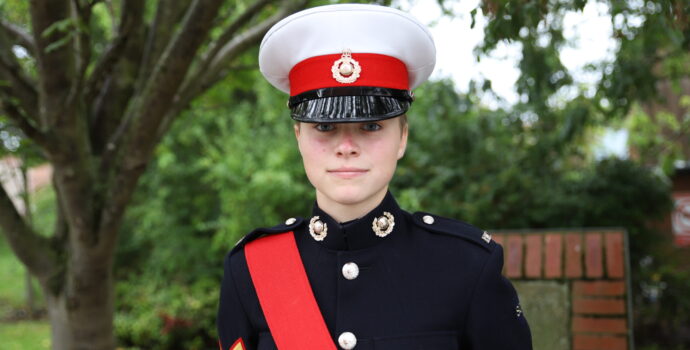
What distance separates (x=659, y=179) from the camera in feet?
20.0

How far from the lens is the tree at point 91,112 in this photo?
274 centimetres

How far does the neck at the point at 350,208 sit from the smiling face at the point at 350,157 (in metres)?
0.03

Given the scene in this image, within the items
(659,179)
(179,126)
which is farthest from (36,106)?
(659,179)

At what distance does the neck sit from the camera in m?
1.55

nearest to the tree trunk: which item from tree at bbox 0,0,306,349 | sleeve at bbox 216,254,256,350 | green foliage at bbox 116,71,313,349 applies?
tree at bbox 0,0,306,349

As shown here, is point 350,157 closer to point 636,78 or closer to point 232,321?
point 232,321

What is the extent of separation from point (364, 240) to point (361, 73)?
16.2 inches

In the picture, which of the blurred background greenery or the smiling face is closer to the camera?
the smiling face

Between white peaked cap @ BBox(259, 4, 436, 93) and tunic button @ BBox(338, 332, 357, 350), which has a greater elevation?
white peaked cap @ BBox(259, 4, 436, 93)

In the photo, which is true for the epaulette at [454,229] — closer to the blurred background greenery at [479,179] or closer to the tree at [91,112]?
the tree at [91,112]

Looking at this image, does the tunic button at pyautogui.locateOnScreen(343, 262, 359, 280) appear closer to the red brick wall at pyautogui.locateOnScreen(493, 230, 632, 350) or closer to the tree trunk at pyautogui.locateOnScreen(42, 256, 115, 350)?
the red brick wall at pyautogui.locateOnScreen(493, 230, 632, 350)

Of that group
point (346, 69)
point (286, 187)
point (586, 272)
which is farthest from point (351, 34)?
point (286, 187)

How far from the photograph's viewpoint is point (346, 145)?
144 cm

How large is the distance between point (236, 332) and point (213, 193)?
24.9 ft
